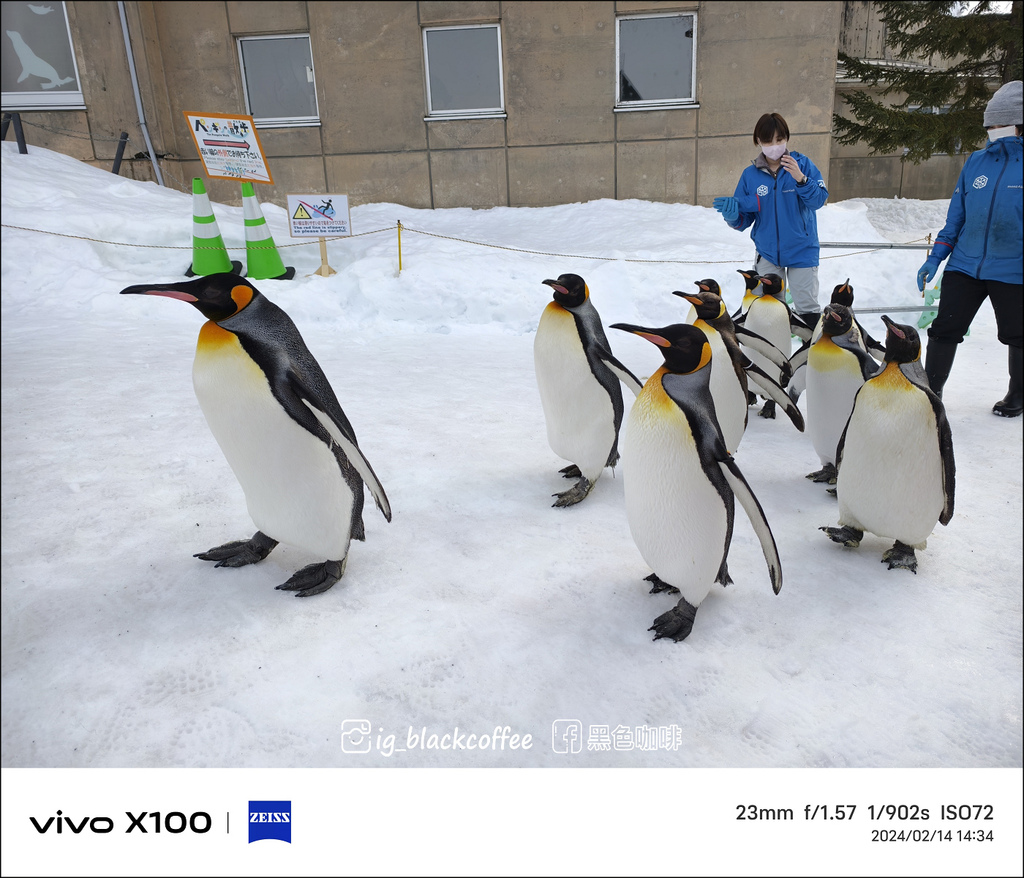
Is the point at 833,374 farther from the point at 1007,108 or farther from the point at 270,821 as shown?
the point at 270,821

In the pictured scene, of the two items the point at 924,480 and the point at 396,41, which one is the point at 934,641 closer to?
the point at 924,480

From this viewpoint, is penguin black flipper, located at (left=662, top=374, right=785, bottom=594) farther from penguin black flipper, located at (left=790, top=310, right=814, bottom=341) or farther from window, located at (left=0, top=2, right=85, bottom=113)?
window, located at (left=0, top=2, right=85, bottom=113)

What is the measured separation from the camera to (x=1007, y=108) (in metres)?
2.18

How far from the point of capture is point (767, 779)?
0.90 meters

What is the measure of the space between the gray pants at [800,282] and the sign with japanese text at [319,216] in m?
3.07

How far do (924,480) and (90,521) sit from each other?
7.85 feet

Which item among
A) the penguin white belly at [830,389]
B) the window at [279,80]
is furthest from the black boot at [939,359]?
the window at [279,80]

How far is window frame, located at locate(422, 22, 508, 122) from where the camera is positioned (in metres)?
6.63

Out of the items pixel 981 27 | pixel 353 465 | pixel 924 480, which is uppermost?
pixel 981 27

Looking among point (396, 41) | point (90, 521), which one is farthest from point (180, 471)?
point (396, 41)

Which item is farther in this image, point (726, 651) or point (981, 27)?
point (981, 27)

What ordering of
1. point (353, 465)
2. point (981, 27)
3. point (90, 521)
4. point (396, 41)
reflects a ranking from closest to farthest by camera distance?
point (353, 465), point (90, 521), point (981, 27), point (396, 41)

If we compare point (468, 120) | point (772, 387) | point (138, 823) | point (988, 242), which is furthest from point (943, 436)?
point (468, 120)

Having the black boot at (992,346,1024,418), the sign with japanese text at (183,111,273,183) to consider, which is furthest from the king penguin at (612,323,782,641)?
the sign with japanese text at (183,111,273,183)
